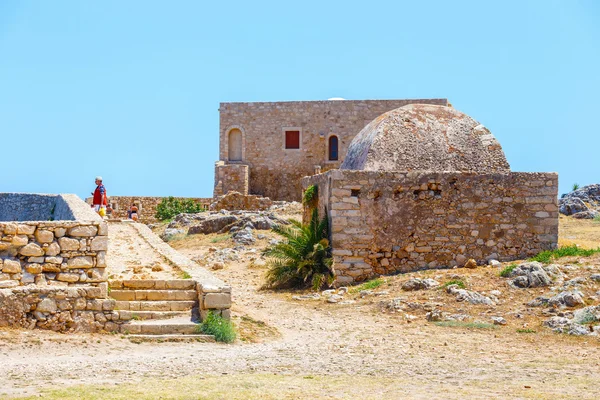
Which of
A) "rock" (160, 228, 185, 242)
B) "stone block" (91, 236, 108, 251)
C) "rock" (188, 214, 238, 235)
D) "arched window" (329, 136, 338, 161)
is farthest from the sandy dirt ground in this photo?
"arched window" (329, 136, 338, 161)

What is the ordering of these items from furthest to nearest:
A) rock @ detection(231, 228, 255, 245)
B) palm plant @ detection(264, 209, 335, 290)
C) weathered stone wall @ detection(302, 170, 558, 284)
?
rock @ detection(231, 228, 255, 245) < palm plant @ detection(264, 209, 335, 290) < weathered stone wall @ detection(302, 170, 558, 284)

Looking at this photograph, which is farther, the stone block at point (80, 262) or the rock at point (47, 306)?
the stone block at point (80, 262)

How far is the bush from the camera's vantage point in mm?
31266

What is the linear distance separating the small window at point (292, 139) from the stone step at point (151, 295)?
25.5 m

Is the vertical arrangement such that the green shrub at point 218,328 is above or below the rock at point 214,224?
below

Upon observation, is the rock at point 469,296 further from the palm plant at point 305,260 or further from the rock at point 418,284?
the palm plant at point 305,260

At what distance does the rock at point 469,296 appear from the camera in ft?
37.4

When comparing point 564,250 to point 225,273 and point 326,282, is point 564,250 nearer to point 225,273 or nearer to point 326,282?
point 326,282

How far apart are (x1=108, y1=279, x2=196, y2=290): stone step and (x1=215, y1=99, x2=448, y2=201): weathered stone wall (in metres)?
24.6

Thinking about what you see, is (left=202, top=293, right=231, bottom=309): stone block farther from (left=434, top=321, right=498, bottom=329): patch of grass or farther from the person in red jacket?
the person in red jacket

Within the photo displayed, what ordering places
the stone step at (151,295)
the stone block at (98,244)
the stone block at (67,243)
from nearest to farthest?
the stone block at (67,243)
the stone block at (98,244)
the stone step at (151,295)

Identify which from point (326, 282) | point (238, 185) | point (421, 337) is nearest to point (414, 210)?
point (326, 282)

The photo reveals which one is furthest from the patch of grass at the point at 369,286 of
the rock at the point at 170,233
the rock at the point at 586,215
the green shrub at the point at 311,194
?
the rock at the point at 586,215

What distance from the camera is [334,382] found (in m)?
6.95
